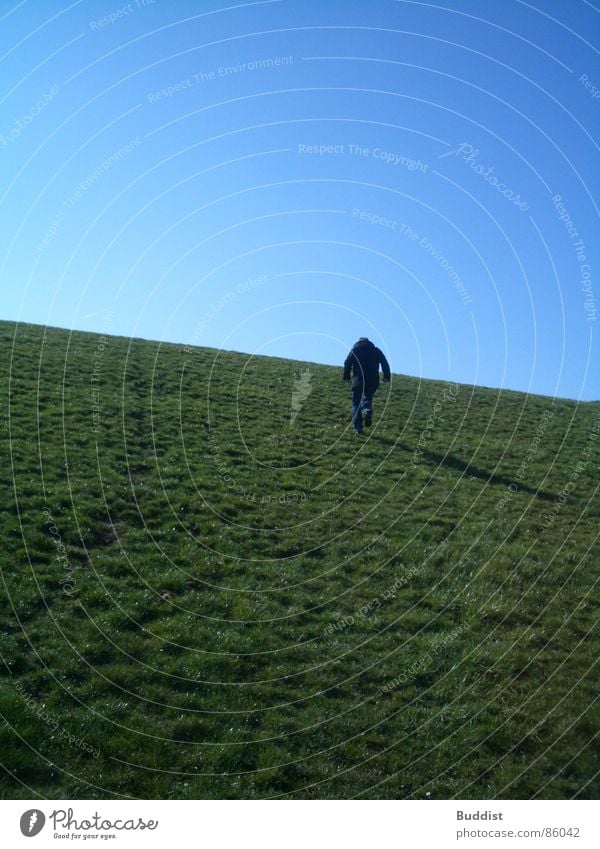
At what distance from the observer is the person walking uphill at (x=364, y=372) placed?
20.7 metres

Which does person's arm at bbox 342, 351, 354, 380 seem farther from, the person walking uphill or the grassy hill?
the grassy hill

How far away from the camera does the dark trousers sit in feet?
68.0

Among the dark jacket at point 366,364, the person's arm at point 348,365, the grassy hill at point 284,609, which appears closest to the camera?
the grassy hill at point 284,609

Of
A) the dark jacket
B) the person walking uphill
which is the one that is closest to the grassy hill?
the person walking uphill

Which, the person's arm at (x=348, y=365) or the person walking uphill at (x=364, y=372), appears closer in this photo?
the person walking uphill at (x=364, y=372)

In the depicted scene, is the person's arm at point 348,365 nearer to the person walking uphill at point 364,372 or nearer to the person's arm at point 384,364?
the person walking uphill at point 364,372

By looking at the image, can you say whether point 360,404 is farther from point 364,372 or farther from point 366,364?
point 366,364

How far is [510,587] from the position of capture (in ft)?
39.3

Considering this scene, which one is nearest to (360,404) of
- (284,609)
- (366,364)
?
(366,364)

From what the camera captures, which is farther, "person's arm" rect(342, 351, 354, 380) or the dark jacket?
"person's arm" rect(342, 351, 354, 380)

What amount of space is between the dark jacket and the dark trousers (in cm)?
11

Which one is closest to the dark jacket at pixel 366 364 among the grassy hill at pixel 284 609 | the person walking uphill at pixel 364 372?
the person walking uphill at pixel 364 372

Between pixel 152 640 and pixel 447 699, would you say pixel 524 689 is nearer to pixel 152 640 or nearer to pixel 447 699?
pixel 447 699
